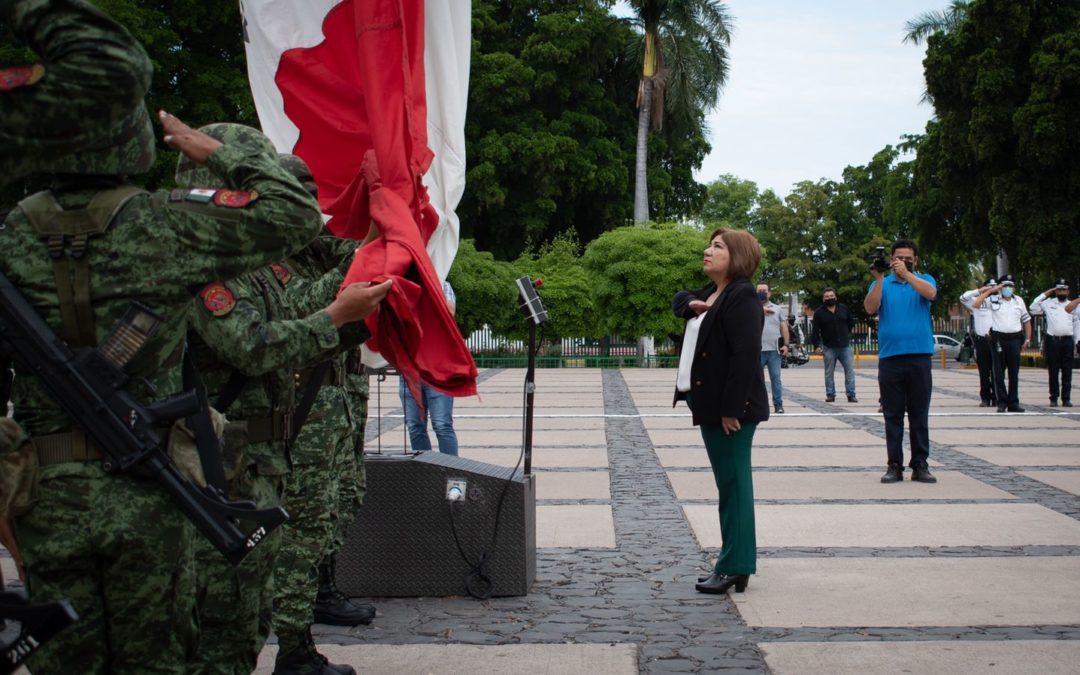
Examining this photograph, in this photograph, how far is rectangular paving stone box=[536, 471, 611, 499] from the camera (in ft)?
28.0

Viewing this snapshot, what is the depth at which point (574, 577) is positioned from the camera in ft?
19.6

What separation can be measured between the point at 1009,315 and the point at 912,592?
11.4 metres

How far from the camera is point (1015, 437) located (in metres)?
12.3

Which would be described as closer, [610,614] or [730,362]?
[610,614]

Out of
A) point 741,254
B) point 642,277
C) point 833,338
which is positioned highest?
point 642,277

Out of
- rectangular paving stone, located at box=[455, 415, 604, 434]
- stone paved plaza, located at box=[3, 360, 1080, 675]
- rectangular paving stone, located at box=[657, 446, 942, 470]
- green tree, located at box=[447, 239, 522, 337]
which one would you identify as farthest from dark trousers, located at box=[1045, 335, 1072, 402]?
green tree, located at box=[447, 239, 522, 337]

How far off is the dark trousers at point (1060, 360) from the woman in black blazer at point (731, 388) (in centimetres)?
1264

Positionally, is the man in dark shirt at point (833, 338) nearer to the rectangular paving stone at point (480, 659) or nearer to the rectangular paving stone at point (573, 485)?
the rectangular paving stone at point (573, 485)

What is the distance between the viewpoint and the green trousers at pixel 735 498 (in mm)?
5617

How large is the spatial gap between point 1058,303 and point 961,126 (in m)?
20.9

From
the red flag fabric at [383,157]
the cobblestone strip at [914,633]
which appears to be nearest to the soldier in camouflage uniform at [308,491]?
the red flag fabric at [383,157]

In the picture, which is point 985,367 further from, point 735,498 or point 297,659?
point 297,659

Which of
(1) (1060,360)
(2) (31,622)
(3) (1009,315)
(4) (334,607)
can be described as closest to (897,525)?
(4) (334,607)

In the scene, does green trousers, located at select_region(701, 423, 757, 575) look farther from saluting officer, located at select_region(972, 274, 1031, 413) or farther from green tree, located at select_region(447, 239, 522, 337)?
green tree, located at select_region(447, 239, 522, 337)
